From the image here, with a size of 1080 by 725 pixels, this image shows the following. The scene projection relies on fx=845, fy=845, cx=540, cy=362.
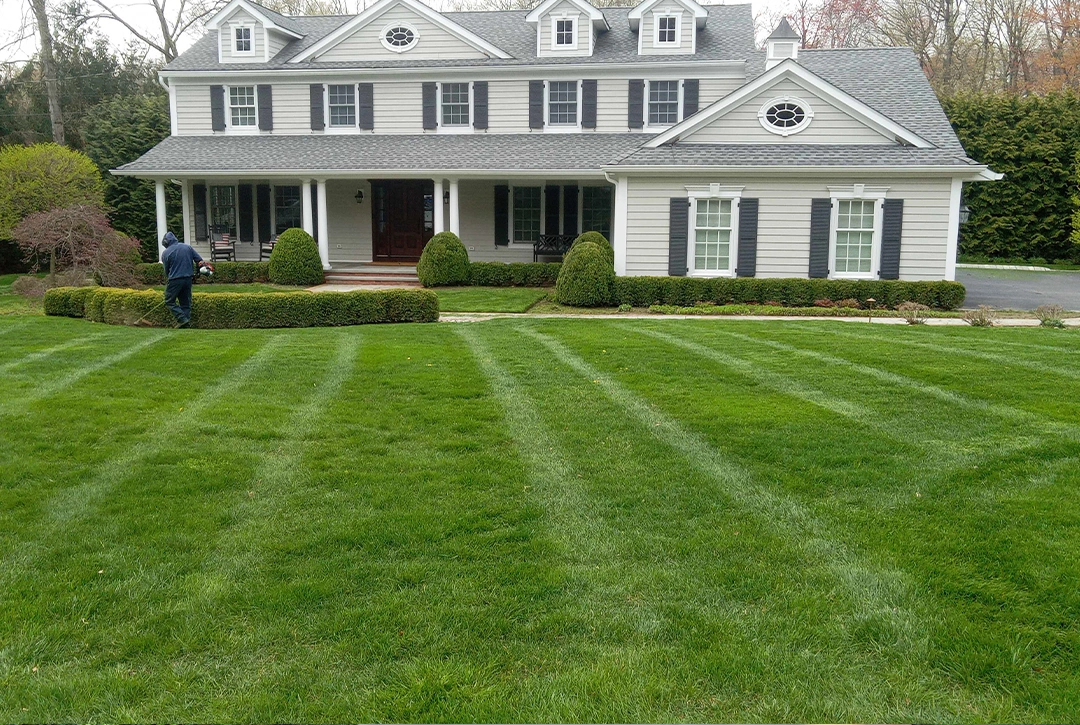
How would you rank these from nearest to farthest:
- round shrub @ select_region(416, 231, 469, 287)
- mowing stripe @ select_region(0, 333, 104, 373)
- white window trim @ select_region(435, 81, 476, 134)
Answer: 1. mowing stripe @ select_region(0, 333, 104, 373)
2. round shrub @ select_region(416, 231, 469, 287)
3. white window trim @ select_region(435, 81, 476, 134)

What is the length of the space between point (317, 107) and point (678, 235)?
11664 millimetres

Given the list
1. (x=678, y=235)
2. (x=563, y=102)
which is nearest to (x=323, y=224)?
(x=563, y=102)

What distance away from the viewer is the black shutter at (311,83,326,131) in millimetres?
23703

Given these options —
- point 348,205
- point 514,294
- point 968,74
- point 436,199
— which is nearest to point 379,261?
point 348,205

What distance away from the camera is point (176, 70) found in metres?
24.1

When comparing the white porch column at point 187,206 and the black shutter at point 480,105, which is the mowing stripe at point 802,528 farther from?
the white porch column at point 187,206

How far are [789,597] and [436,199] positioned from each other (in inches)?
738

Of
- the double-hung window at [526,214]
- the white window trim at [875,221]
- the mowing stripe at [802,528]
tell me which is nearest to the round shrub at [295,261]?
the double-hung window at [526,214]

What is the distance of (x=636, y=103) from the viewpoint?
889 inches

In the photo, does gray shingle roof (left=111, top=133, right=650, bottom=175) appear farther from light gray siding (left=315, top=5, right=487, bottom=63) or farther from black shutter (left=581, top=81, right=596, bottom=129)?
light gray siding (left=315, top=5, right=487, bottom=63)

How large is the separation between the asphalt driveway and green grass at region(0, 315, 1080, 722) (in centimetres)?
1063

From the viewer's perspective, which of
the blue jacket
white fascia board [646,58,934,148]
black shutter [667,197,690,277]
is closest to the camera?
the blue jacket

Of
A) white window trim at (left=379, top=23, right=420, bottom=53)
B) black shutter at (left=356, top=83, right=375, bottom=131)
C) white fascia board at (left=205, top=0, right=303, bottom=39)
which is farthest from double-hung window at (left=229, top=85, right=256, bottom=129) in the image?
white window trim at (left=379, top=23, right=420, bottom=53)

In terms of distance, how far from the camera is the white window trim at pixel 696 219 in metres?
17.9
